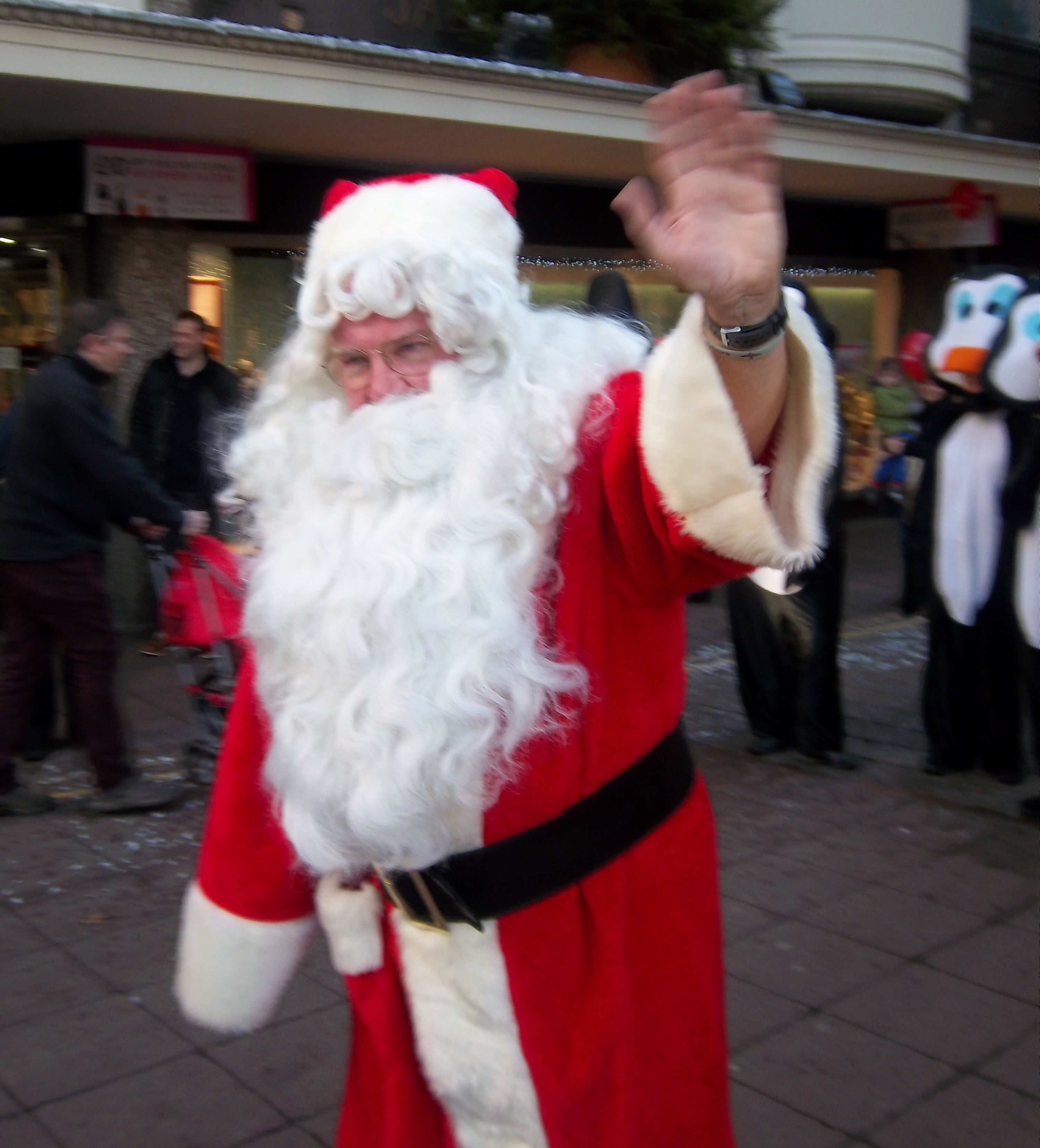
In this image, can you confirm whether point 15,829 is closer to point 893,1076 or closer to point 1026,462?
point 893,1076

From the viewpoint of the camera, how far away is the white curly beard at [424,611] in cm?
169

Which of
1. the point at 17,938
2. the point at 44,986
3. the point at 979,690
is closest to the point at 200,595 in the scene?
the point at 17,938

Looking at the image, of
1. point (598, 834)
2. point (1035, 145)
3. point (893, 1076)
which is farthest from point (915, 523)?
point (1035, 145)

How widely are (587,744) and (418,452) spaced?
47 cm

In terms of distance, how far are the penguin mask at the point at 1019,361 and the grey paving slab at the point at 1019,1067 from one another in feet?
8.18

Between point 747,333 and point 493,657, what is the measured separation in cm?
55

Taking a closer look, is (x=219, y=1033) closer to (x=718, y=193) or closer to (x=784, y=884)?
(x=784, y=884)

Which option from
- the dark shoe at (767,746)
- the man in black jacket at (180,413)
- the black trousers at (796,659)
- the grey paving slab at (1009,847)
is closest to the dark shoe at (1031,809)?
the grey paving slab at (1009,847)

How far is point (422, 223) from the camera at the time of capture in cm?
194

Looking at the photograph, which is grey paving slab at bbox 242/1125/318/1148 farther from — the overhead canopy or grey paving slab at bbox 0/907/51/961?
the overhead canopy

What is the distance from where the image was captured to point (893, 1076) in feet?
10.4

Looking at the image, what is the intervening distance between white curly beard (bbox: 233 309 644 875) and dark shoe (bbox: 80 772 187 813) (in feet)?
11.3

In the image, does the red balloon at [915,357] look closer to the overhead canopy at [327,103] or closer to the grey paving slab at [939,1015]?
the overhead canopy at [327,103]

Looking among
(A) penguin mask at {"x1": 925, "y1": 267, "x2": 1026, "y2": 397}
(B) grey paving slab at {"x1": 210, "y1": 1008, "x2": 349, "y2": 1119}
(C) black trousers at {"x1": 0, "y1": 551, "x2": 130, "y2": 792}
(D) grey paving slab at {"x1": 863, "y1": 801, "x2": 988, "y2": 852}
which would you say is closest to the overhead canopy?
(C) black trousers at {"x1": 0, "y1": 551, "x2": 130, "y2": 792}
